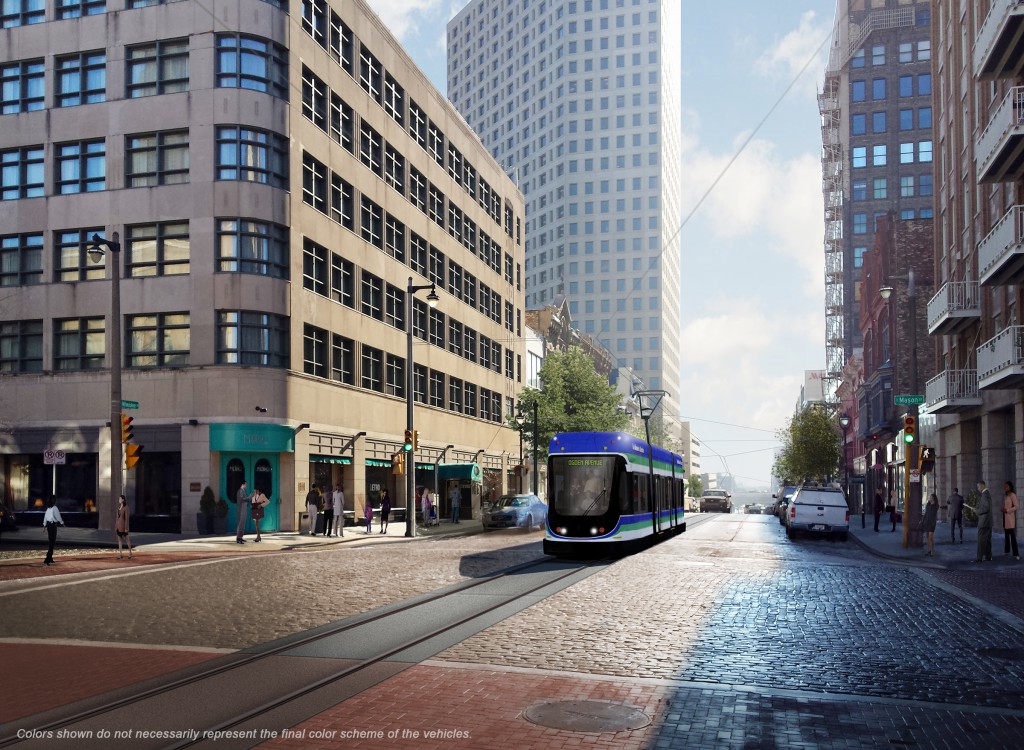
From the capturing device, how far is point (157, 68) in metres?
38.3

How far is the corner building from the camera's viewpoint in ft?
121

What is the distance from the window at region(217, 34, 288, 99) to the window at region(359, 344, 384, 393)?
12.3 m

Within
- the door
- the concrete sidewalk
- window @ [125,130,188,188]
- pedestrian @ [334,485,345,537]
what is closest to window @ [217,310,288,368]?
the door

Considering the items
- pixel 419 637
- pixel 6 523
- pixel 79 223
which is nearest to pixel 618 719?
pixel 419 637

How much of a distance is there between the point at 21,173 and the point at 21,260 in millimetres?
3472

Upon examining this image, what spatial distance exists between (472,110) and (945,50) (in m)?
138

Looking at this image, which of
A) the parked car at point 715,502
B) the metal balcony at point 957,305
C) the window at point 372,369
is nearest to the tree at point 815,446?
the parked car at point 715,502

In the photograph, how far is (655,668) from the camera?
962 cm

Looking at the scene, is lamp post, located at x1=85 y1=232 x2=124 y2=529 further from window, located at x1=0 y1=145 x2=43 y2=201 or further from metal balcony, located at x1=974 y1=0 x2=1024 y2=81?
metal balcony, located at x1=974 y1=0 x2=1024 y2=81

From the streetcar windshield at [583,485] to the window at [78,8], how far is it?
2759 centimetres

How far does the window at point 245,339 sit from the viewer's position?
121 feet

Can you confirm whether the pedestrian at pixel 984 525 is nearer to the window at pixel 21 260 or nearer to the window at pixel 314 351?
the window at pixel 314 351

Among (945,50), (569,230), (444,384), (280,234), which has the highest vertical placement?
(569,230)

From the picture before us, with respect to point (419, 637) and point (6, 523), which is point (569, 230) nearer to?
point (6, 523)
